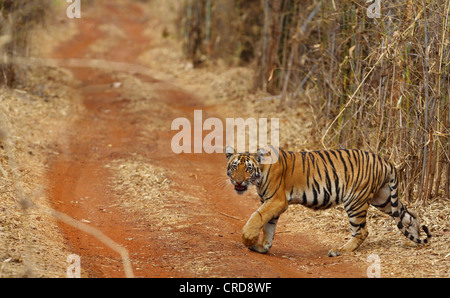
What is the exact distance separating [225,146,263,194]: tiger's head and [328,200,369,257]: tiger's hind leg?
45.0 inches

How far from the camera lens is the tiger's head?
252 inches

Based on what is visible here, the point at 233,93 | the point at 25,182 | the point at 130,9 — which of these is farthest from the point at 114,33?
the point at 25,182

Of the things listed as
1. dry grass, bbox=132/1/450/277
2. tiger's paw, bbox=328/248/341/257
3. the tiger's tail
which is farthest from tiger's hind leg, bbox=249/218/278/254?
the tiger's tail

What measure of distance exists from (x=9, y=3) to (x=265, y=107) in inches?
258

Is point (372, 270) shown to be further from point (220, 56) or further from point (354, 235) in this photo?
point (220, 56)

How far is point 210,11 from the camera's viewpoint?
2036 centimetres

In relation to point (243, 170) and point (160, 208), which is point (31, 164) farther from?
point (243, 170)

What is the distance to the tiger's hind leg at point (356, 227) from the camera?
21.8 ft

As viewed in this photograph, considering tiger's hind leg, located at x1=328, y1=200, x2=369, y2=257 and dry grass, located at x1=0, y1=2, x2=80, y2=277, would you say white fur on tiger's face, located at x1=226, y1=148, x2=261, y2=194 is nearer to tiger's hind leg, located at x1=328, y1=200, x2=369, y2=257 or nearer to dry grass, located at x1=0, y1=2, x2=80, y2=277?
tiger's hind leg, located at x1=328, y1=200, x2=369, y2=257

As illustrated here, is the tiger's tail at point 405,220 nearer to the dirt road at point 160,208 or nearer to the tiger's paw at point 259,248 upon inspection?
the dirt road at point 160,208

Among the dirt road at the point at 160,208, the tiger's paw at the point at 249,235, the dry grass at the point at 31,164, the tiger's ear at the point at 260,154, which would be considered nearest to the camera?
the dry grass at the point at 31,164

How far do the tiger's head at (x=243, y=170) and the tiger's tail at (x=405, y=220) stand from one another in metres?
1.58

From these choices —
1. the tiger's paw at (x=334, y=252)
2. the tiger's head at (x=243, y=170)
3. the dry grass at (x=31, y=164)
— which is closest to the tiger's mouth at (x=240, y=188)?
the tiger's head at (x=243, y=170)

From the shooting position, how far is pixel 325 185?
6719mm
